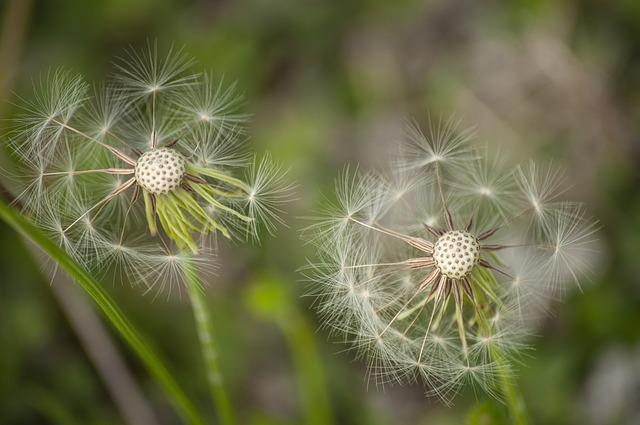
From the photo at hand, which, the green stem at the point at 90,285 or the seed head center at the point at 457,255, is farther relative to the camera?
the seed head center at the point at 457,255

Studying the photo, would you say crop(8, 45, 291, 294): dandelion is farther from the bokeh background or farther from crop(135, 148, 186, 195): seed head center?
the bokeh background

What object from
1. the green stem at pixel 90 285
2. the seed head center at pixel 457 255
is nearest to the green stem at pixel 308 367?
the green stem at pixel 90 285

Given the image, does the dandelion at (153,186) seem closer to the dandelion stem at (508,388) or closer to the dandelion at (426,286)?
the dandelion at (426,286)

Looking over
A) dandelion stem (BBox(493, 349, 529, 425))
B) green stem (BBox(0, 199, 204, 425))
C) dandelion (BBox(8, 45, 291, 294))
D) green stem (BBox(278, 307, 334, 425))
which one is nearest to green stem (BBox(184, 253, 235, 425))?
dandelion (BBox(8, 45, 291, 294))

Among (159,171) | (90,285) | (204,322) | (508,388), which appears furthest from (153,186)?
(508,388)

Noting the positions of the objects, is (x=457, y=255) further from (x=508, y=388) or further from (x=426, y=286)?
(x=508, y=388)
